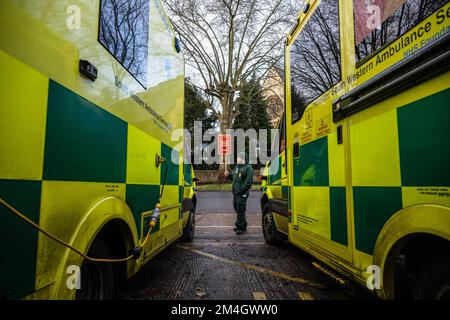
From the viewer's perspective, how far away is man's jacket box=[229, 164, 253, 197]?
609 centimetres

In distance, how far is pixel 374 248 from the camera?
176 cm

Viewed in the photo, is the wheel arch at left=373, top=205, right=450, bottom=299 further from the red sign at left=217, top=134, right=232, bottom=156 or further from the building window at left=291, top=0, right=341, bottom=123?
the red sign at left=217, top=134, right=232, bottom=156

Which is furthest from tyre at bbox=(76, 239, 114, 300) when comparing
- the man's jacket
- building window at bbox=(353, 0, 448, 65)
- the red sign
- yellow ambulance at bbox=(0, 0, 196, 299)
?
the red sign

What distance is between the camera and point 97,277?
1794 millimetres

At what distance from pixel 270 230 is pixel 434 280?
3349mm

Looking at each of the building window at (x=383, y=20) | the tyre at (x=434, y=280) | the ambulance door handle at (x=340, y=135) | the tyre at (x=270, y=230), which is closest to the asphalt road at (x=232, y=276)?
the tyre at (x=270, y=230)

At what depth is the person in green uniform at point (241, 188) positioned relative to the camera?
5943mm

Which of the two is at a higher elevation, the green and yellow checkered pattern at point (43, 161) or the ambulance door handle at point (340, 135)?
the ambulance door handle at point (340, 135)

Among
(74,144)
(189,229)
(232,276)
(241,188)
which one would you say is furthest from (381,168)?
(241,188)

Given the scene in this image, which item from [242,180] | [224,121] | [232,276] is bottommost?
[232,276]

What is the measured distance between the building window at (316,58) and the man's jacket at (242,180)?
2.85 meters

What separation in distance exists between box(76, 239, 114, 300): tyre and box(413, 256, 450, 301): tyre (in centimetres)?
181

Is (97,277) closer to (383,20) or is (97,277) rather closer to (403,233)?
(403,233)

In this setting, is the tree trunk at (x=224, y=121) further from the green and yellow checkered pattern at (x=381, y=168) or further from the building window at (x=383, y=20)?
the building window at (x=383, y=20)
